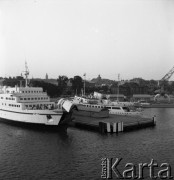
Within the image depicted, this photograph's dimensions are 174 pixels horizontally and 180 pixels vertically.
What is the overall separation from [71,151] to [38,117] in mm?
9533

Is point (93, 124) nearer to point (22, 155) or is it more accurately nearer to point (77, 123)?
point (77, 123)

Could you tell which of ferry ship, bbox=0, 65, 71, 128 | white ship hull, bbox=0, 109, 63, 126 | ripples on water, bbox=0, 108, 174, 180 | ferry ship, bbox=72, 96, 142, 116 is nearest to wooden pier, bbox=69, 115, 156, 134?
ripples on water, bbox=0, 108, 174, 180

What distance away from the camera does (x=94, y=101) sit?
141 feet

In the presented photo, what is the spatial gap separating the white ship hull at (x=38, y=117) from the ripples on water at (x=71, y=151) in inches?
52.5

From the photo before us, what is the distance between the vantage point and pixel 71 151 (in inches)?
818

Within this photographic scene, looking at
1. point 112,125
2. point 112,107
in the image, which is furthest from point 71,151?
point 112,107

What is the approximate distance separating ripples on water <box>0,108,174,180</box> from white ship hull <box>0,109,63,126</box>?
1.33 meters

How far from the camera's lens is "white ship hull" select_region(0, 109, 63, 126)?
92.9ft

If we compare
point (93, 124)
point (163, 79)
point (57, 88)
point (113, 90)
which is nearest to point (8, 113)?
point (93, 124)

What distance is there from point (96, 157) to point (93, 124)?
11.2 metres

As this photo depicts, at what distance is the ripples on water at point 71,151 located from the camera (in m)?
16.4

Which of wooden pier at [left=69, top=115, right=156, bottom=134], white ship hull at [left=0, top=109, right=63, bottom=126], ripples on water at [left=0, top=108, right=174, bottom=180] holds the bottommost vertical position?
ripples on water at [left=0, top=108, right=174, bottom=180]

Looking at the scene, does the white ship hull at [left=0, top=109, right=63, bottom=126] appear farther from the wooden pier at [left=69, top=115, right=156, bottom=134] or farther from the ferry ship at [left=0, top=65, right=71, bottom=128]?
the wooden pier at [left=69, top=115, right=156, bottom=134]

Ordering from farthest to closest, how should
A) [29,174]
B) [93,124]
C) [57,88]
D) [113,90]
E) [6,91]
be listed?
[113,90] → [57,88] → [6,91] → [93,124] → [29,174]
